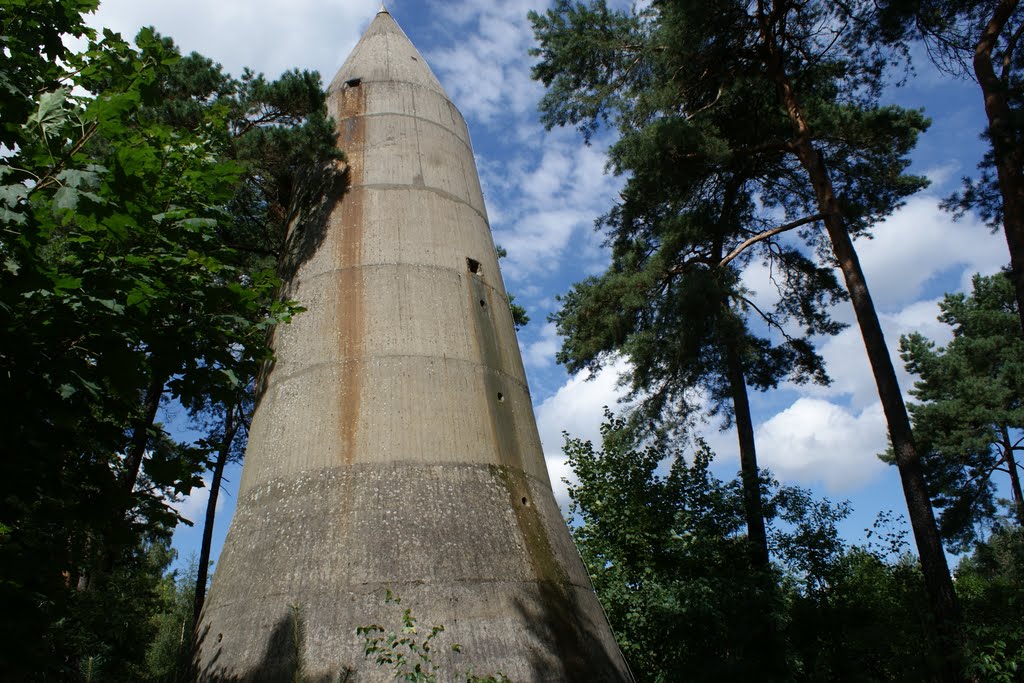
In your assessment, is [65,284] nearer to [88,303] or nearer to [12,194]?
[88,303]

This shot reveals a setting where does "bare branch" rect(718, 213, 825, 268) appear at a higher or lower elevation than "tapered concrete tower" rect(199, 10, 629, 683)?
higher

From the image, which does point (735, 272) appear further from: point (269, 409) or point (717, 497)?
point (269, 409)

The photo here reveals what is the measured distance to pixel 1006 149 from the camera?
8898 millimetres

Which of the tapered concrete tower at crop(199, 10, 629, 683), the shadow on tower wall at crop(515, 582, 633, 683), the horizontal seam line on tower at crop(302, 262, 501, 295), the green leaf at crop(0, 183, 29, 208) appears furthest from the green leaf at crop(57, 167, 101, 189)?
the shadow on tower wall at crop(515, 582, 633, 683)

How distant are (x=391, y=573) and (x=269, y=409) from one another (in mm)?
2484

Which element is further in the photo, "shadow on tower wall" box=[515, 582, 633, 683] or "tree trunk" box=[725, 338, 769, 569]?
"tree trunk" box=[725, 338, 769, 569]

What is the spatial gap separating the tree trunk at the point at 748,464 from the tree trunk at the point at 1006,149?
4674 mm

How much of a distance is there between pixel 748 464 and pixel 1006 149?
6.42m

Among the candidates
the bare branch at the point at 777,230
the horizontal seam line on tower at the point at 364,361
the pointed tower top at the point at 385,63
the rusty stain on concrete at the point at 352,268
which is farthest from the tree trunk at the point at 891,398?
the rusty stain on concrete at the point at 352,268

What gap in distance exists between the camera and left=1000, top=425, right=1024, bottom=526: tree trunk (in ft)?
74.4

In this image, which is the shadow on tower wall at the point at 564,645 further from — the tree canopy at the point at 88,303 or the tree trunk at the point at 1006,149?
the tree trunk at the point at 1006,149

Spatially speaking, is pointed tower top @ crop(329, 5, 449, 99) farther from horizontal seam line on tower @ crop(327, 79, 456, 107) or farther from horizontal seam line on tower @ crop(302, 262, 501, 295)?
horizontal seam line on tower @ crop(302, 262, 501, 295)

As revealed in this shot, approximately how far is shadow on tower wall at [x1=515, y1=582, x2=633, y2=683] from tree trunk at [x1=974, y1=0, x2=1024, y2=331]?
6188 millimetres

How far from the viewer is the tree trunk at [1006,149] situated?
28.0 ft
